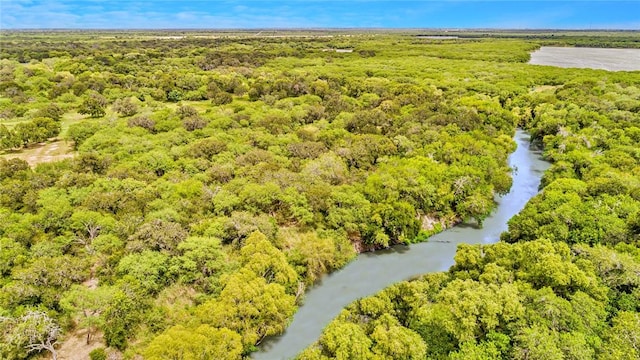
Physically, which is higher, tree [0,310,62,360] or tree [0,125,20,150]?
tree [0,125,20,150]

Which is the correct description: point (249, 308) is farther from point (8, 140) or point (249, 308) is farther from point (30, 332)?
point (8, 140)

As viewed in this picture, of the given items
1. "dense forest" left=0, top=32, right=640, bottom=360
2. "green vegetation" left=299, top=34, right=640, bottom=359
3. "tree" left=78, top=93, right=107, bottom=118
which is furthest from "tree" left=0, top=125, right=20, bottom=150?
"green vegetation" left=299, top=34, right=640, bottom=359

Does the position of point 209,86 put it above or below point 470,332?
above

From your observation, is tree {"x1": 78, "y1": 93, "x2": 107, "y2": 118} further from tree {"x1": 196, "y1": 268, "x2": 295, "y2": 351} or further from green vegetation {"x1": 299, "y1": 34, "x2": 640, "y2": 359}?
green vegetation {"x1": 299, "y1": 34, "x2": 640, "y2": 359}

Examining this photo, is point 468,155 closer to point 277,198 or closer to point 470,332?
point 277,198

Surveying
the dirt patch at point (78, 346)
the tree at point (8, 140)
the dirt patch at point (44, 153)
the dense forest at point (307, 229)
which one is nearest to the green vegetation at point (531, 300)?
the dense forest at point (307, 229)

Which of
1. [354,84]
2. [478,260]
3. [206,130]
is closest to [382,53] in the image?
[354,84]
